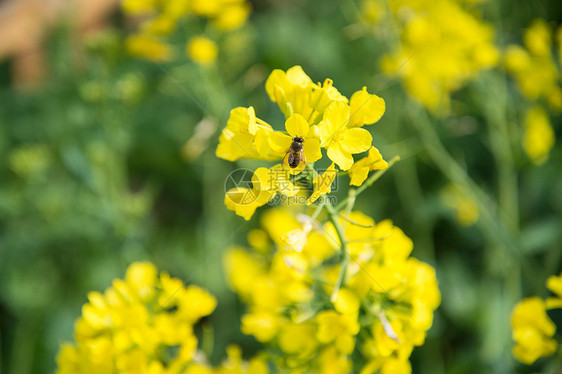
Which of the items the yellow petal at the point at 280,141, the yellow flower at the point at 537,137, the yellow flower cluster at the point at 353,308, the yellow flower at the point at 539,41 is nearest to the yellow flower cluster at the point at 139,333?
the yellow flower cluster at the point at 353,308

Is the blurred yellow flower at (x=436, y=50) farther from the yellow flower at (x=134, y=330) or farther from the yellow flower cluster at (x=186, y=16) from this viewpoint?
the yellow flower at (x=134, y=330)

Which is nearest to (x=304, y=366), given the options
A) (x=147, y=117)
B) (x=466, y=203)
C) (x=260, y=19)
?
(x=466, y=203)

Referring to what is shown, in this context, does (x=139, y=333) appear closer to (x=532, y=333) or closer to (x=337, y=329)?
(x=337, y=329)

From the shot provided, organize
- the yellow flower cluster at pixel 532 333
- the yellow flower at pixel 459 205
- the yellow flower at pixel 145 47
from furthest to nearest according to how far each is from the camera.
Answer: the yellow flower at pixel 459 205 < the yellow flower at pixel 145 47 < the yellow flower cluster at pixel 532 333

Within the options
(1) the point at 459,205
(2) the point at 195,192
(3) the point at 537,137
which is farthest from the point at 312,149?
(2) the point at 195,192

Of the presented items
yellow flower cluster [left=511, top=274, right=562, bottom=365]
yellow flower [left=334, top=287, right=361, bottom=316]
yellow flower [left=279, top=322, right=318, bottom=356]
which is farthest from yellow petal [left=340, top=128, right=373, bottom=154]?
yellow flower cluster [left=511, top=274, right=562, bottom=365]

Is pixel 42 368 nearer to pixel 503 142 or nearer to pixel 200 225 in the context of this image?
pixel 200 225

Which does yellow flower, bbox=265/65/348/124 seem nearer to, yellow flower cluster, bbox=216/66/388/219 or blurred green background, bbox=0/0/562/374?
yellow flower cluster, bbox=216/66/388/219
